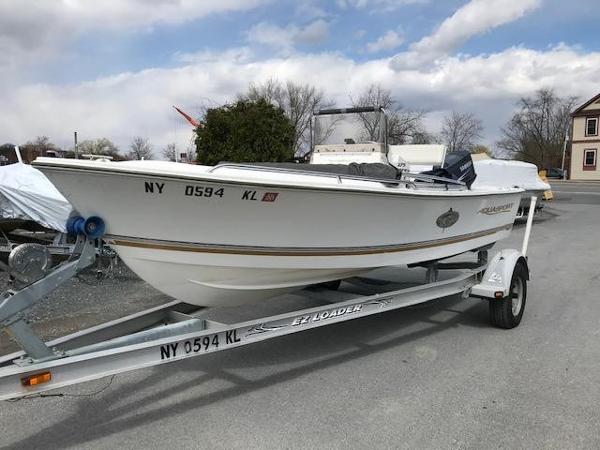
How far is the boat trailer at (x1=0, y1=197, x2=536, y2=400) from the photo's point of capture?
2.94 meters

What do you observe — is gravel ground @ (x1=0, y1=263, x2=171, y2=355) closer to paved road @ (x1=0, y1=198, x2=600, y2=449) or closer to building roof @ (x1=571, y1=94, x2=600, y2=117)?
paved road @ (x1=0, y1=198, x2=600, y2=449)

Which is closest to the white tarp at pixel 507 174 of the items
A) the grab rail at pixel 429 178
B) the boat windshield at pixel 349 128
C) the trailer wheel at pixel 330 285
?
the boat windshield at pixel 349 128

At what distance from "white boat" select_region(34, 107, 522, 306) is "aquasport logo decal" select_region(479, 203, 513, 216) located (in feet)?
3.55

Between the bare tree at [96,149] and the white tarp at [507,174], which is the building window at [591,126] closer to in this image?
the white tarp at [507,174]

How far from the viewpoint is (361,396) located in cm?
399

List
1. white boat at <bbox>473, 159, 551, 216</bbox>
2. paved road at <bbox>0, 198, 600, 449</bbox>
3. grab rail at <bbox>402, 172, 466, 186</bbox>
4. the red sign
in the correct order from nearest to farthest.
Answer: paved road at <bbox>0, 198, 600, 449</bbox>, the red sign, grab rail at <bbox>402, 172, 466, 186</bbox>, white boat at <bbox>473, 159, 551, 216</bbox>

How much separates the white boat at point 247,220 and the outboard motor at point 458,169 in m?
0.59

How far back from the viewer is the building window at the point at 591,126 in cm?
5428

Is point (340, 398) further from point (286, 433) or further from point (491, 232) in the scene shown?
point (491, 232)

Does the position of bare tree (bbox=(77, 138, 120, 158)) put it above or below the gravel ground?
above

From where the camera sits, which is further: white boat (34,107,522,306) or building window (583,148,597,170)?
building window (583,148,597,170)

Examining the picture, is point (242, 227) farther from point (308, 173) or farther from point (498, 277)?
point (498, 277)

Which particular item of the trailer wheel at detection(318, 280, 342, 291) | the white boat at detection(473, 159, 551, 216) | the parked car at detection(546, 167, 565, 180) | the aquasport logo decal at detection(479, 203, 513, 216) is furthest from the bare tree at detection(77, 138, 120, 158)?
the parked car at detection(546, 167, 565, 180)

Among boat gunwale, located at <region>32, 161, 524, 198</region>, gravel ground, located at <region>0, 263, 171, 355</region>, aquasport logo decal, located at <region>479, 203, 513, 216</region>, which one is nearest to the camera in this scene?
boat gunwale, located at <region>32, 161, 524, 198</region>
